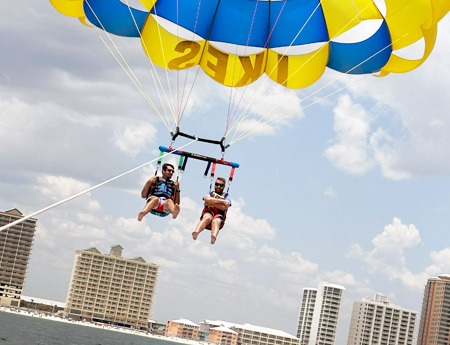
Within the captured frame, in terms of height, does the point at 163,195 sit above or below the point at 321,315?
below

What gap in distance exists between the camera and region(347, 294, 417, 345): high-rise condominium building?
111812 mm

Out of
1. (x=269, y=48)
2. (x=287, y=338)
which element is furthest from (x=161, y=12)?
(x=287, y=338)

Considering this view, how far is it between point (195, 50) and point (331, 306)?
98813mm

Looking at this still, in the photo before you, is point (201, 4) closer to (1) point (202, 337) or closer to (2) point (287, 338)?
Result: (2) point (287, 338)

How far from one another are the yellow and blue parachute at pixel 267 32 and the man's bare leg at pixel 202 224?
483 cm

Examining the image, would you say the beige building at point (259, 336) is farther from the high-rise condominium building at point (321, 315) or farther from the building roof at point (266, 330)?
the high-rise condominium building at point (321, 315)

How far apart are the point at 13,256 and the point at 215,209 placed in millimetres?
114172

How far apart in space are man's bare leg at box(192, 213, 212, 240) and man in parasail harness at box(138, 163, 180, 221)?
0.49m

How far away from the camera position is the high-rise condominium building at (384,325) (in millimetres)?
111812

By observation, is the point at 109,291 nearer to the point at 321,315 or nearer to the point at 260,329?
the point at 260,329

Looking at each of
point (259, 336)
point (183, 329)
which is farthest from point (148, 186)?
point (183, 329)

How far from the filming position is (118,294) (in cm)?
12025

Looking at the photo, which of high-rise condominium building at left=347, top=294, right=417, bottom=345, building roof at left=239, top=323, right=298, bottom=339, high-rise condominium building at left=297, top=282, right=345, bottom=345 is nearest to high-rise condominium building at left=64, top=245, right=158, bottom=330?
building roof at left=239, top=323, right=298, bottom=339

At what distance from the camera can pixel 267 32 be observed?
56.9ft
